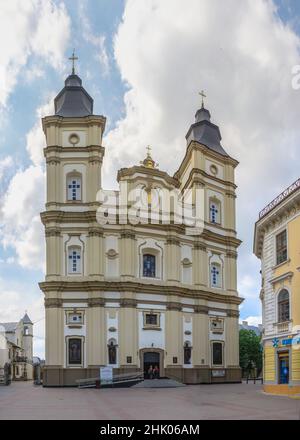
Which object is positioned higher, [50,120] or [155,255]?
[50,120]

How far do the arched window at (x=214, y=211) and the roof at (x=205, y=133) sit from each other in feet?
17.7

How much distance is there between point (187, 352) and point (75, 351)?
1034 centimetres

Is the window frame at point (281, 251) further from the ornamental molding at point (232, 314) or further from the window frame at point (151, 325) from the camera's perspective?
the ornamental molding at point (232, 314)

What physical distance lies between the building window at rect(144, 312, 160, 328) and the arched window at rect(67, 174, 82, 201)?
12009 mm

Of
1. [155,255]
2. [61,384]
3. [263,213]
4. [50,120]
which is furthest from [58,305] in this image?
[263,213]

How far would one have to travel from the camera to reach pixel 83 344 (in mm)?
49531

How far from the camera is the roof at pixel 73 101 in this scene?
182ft

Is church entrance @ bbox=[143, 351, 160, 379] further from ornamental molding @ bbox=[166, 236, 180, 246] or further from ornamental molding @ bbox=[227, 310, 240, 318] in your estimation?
ornamental molding @ bbox=[166, 236, 180, 246]

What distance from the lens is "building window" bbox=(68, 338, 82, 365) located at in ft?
161

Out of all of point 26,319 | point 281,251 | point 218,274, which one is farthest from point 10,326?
point 281,251

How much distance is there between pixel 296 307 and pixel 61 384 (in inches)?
929

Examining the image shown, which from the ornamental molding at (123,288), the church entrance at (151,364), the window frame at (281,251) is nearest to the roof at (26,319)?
the ornamental molding at (123,288)
